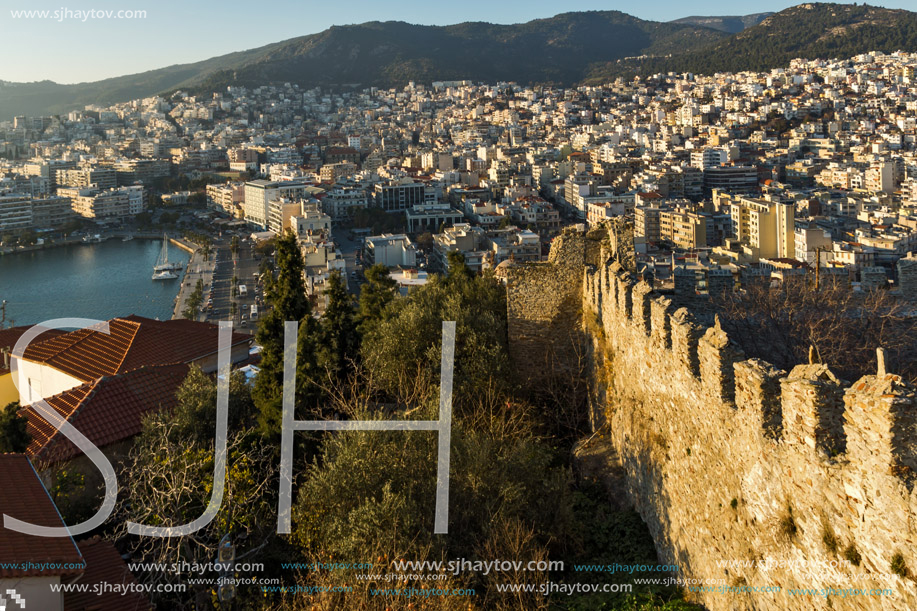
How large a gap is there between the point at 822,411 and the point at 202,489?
3458 millimetres

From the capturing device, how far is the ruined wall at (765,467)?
2.01 metres

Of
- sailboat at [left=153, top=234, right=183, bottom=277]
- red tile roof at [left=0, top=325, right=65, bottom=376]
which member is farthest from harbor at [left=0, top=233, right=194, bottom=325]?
red tile roof at [left=0, top=325, right=65, bottom=376]

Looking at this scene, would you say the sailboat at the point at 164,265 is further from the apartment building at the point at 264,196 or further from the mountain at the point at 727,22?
the mountain at the point at 727,22

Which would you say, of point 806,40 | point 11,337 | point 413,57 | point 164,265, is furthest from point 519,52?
point 11,337

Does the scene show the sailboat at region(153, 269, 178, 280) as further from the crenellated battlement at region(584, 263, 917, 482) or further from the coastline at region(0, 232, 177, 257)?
the crenellated battlement at region(584, 263, 917, 482)

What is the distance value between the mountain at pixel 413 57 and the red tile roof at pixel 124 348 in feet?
352

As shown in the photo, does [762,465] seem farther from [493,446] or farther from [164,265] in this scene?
[164,265]

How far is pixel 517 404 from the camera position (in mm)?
5605

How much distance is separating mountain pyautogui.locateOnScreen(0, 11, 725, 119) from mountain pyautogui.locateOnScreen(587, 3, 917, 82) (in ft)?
64.7

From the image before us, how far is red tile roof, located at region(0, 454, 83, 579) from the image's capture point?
342cm

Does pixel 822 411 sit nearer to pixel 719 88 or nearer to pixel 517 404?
pixel 517 404

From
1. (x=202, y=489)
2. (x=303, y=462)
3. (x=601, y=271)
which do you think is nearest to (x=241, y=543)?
(x=202, y=489)

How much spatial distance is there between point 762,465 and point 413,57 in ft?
410

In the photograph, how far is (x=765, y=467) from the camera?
2607mm
